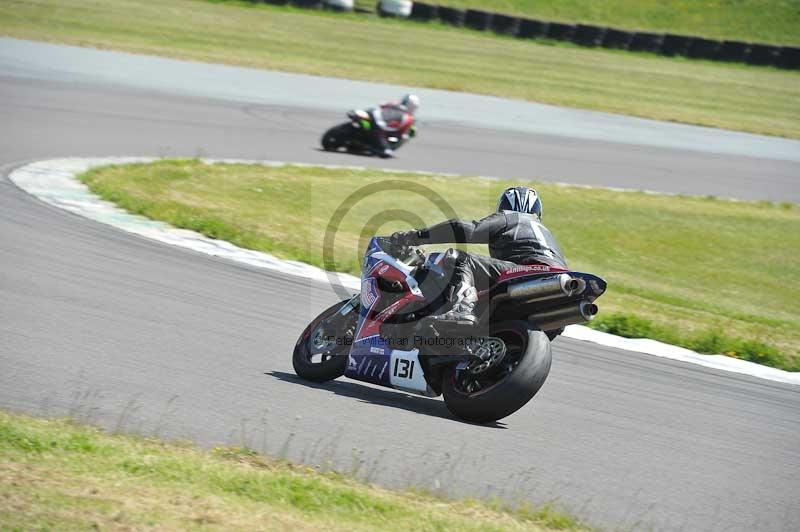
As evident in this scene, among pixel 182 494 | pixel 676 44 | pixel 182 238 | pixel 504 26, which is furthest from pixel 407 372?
pixel 676 44

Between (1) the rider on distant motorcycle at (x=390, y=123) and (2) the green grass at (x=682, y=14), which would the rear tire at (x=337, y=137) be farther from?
(2) the green grass at (x=682, y=14)

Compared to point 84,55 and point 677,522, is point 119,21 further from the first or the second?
point 677,522

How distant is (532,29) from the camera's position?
147 ft

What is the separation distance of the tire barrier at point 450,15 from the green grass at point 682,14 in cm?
252

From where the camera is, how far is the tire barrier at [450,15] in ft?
147

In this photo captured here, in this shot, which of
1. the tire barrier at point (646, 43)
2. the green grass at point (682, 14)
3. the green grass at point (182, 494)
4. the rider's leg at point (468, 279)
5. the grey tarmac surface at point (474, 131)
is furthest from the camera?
the green grass at point (682, 14)

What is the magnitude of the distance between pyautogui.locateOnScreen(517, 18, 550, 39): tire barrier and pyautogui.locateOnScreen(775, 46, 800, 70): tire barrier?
32.7 ft

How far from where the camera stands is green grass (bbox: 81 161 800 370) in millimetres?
11711

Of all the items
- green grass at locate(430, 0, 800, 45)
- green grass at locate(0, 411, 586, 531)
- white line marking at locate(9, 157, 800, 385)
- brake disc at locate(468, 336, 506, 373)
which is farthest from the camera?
green grass at locate(430, 0, 800, 45)

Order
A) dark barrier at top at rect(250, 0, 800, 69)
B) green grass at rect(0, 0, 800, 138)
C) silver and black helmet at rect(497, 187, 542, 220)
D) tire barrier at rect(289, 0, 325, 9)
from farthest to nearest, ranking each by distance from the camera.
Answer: dark barrier at top at rect(250, 0, 800, 69) → tire barrier at rect(289, 0, 325, 9) → green grass at rect(0, 0, 800, 138) → silver and black helmet at rect(497, 187, 542, 220)

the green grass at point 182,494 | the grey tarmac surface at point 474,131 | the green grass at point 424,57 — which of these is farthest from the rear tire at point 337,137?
the green grass at point 182,494

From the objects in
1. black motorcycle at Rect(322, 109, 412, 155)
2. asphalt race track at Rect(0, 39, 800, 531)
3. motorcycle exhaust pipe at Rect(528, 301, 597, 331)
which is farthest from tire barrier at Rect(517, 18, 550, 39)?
motorcycle exhaust pipe at Rect(528, 301, 597, 331)

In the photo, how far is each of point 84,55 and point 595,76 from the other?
1978 centimetres

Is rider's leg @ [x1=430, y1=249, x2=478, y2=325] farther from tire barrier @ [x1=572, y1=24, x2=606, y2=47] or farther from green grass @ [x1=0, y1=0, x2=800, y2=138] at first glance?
tire barrier @ [x1=572, y1=24, x2=606, y2=47]
